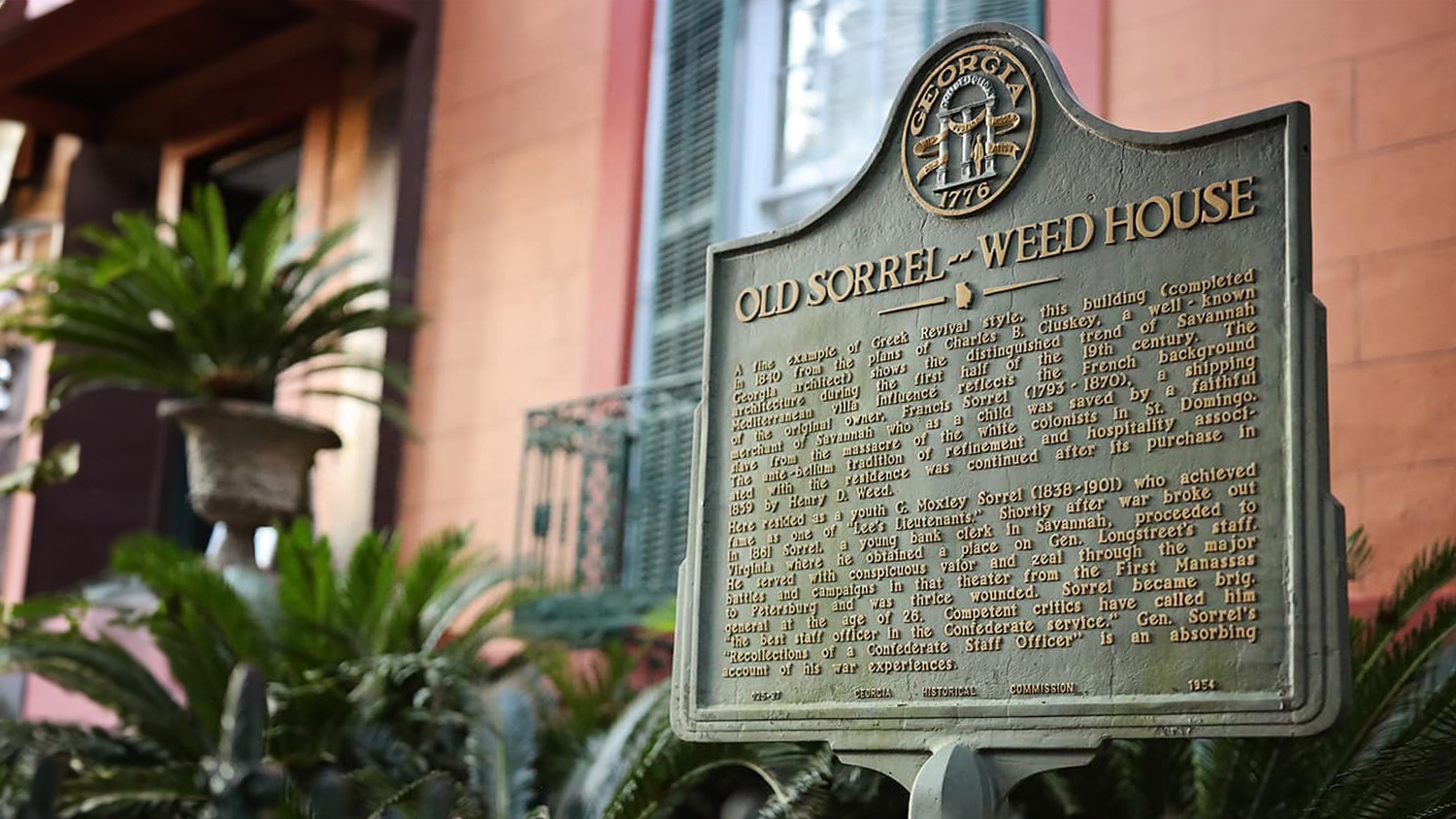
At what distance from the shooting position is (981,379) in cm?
471

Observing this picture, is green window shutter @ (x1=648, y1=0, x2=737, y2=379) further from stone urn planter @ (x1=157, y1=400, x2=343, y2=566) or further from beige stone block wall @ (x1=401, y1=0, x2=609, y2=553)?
stone urn planter @ (x1=157, y1=400, x2=343, y2=566)

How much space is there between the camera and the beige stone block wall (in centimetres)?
1032

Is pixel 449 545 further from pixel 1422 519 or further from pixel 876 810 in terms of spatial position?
pixel 1422 519

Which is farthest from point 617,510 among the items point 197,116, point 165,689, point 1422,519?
point 197,116

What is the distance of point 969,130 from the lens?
16.2 ft

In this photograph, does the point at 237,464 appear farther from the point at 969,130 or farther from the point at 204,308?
the point at 969,130

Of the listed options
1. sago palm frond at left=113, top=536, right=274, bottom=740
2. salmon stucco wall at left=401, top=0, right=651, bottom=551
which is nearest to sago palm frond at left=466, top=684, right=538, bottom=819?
sago palm frond at left=113, top=536, right=274, bottom=740

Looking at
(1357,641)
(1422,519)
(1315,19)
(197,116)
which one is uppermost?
(197,116)

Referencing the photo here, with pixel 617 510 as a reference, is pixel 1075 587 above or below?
below

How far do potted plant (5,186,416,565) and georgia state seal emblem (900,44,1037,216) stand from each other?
5.81 m

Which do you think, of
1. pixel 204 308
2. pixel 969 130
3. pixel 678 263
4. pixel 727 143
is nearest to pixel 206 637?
pixel 204 308

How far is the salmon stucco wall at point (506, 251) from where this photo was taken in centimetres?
1023

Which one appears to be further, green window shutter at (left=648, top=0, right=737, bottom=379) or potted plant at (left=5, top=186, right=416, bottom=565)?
potted plant at (left=5, top=186, right=416, bottom=565)

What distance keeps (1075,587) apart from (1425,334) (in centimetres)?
310
